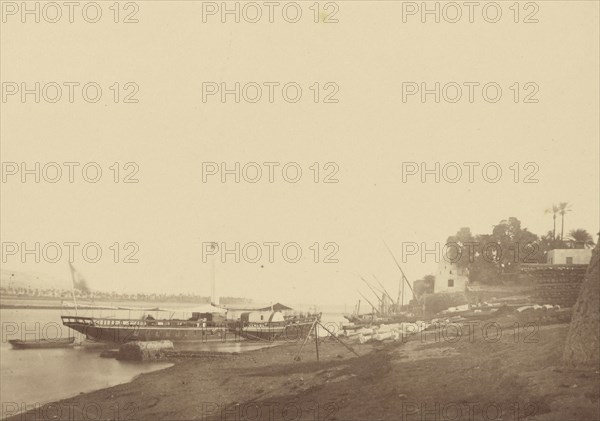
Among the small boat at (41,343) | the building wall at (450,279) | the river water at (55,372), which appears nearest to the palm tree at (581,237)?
the building wall at (450,279)

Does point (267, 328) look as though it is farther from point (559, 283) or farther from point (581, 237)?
point (581, 237)

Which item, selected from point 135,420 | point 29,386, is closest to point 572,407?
point 135,420

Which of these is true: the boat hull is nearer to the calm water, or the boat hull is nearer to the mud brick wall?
the calm water

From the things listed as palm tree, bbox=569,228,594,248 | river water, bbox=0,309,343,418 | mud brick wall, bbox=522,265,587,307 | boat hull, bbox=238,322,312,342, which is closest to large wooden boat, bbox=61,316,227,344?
boat hull, bbox=238,322,312,342

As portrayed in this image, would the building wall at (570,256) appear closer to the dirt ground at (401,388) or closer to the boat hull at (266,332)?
the dirt ground at (401,388)

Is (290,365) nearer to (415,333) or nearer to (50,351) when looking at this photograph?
(415,333)
